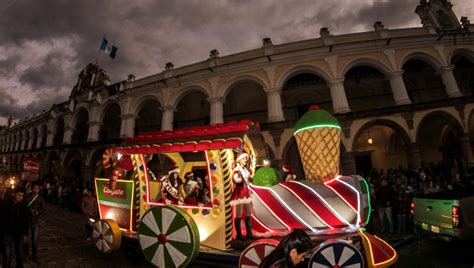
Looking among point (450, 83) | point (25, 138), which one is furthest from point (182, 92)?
point (25, 138)

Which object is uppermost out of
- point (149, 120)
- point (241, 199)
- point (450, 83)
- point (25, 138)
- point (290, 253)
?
point (25, 138)

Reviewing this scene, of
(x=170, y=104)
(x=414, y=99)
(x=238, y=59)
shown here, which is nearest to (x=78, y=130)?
(x=170, y=104)

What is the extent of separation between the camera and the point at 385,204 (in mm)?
6934

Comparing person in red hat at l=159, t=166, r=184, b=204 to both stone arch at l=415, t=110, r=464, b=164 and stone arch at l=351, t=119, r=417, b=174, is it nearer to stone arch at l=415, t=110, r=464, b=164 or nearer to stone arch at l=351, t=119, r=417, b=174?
stone arch at l=351, t=119, r=417, b=174

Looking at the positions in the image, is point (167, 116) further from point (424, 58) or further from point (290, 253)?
point (424, 58)

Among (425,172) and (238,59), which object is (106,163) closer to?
(238,59)

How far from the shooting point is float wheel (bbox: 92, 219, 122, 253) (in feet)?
14.2

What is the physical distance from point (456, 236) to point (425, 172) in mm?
7966

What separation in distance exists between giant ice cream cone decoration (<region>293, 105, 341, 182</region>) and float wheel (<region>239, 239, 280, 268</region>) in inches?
55.3

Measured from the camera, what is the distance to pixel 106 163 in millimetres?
5297

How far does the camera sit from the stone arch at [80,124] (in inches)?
831

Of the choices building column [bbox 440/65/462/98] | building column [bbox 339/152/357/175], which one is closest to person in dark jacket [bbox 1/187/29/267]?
building column [bbox 339/152/357/175]

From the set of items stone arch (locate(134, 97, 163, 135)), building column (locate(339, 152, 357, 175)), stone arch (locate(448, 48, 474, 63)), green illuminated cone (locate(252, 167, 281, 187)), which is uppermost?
stone arch (locate(448, 48, 474, 63))

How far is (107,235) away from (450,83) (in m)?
17.5
